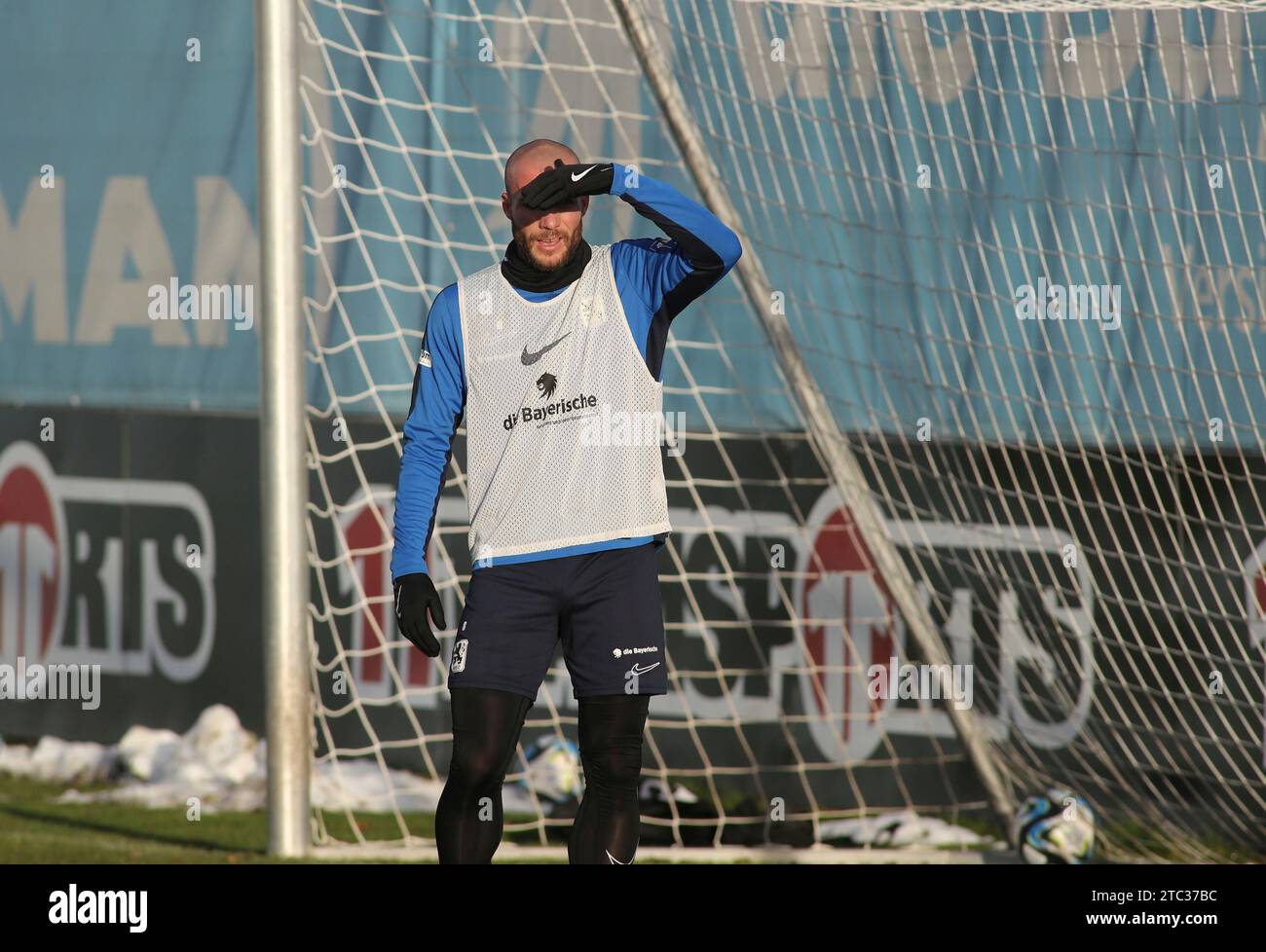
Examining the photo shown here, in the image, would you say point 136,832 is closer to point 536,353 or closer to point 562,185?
point 536,353

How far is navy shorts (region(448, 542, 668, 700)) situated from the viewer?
9.02ft

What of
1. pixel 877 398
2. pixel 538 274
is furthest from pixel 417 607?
pixel 877 398

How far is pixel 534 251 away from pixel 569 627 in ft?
2.32

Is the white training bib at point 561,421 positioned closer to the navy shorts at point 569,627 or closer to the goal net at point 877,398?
the navy shorts at point 569,627

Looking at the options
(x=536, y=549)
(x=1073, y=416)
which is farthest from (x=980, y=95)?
(x=536, y=549)

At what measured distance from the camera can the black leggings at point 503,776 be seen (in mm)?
2713

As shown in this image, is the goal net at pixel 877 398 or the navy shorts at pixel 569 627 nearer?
the navy shorts at pixel 569 627

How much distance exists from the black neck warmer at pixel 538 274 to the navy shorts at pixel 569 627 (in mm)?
515

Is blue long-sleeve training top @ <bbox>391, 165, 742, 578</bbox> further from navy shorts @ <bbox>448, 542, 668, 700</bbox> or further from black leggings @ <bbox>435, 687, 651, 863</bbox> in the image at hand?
black leggings @ <bbox>435, 687, 651, 863</bbox>

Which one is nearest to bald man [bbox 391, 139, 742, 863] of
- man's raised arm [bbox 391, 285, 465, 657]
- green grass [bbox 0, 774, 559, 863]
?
man's raised arm [bbox 391, 285, 465, 657]

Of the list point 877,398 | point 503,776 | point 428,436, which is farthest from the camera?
point 877,398

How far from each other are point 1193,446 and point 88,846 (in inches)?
131

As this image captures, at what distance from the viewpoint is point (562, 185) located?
2609 millimetres

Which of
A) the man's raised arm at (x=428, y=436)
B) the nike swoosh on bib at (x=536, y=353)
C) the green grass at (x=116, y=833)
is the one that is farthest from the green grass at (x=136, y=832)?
the nike swoosh on bib at (x=536, y=353)
